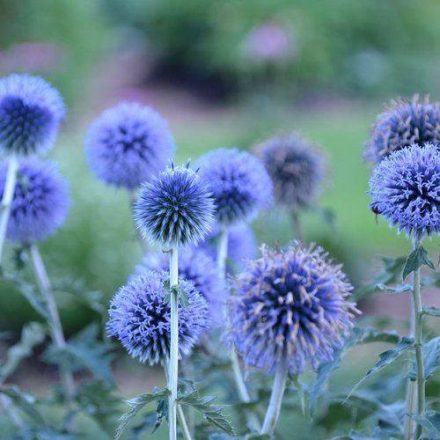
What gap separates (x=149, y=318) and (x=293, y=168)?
141 centimetres

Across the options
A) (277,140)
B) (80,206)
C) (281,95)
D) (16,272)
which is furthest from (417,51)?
(16,272)

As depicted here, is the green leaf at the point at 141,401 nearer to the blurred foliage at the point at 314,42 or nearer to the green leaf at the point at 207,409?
the green leaf at the point at 207,409

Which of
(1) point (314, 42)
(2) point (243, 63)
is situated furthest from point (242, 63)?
(1) point (314, 42)

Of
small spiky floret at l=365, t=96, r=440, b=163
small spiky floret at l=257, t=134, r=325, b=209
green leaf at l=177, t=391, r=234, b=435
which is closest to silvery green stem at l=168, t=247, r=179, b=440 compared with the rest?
green leaf at l=177, t=391, r=234, b=435

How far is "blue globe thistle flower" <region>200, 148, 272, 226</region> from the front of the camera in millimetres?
2555

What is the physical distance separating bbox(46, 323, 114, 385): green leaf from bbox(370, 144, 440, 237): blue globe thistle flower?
1.07 metres

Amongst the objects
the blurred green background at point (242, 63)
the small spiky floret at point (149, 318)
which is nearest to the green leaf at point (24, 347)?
the small spiky floret at point (149, 318)

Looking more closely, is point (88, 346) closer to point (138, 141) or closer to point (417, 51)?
point (138, 141)

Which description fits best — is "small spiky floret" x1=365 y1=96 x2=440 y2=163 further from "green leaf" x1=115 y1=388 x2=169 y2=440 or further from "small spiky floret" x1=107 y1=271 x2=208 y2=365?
"green leaf" x1=115 y1=388 x2=169 y2=440

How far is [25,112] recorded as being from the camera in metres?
2.73

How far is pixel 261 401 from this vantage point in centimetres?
230

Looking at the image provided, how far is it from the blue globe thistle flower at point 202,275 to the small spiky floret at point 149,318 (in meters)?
0.25

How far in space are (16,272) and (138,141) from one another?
1.93 ft

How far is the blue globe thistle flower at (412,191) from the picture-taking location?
1.92 meters
